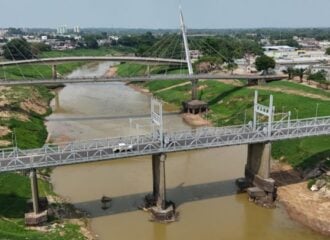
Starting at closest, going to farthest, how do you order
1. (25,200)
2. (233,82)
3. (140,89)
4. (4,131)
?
(25,200) < (4,131) < (233,82) < (140,89)

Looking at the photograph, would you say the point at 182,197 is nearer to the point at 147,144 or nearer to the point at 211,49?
the point at 147,144

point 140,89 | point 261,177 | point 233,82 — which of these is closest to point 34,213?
point 261,177

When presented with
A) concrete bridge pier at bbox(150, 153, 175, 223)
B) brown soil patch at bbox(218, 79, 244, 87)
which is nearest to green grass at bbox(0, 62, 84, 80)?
brown soil patch at bbox(218, 79, 244, 87)

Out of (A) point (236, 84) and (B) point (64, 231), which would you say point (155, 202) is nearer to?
(B) point (64, 231)

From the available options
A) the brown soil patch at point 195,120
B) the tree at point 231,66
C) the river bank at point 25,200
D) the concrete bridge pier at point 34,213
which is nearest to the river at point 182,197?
the river bank at point 25,200

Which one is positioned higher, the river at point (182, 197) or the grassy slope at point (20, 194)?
the grassy slope at point (20, 194)

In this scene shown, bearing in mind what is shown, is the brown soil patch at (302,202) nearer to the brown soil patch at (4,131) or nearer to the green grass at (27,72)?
the brown soil patch at (4,131)

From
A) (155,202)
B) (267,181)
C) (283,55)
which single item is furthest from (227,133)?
(283,55)
